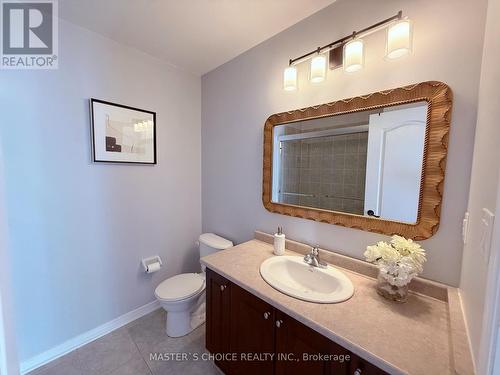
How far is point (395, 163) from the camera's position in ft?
3.64

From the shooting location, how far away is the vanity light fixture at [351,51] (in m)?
0.96

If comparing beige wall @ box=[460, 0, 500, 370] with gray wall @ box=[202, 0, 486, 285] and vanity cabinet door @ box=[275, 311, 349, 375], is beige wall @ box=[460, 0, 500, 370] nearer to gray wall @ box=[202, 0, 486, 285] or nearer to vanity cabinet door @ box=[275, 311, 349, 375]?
gray wall @ box=[202, 0, 486, 285]

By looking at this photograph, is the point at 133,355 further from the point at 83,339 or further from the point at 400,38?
the point at 400,38

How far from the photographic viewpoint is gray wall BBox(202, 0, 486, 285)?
36.5 inches

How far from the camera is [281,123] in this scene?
1.57 m

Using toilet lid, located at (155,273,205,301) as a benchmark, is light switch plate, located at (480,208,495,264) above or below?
above

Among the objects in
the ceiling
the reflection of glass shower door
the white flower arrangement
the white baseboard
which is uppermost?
the ceiling

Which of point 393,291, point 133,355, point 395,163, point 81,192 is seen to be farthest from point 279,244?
point 81,192

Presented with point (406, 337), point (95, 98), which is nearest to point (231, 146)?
point (95, 98)

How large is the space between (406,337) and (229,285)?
84 centimetres

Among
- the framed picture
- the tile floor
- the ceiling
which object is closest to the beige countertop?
the tile floor

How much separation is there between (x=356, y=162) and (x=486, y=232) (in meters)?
0.72

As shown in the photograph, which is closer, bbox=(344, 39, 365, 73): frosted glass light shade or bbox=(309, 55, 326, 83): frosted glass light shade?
bbox=(344, 39, 365, 73): frosted glass light shade

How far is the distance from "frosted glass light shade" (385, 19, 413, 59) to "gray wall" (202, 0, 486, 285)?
0.35 ft
